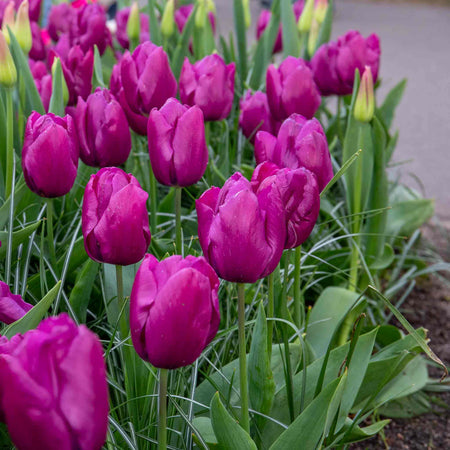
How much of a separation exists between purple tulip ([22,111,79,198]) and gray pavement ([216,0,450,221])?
111 centimetres

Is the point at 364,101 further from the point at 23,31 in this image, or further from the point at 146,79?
the point at 23,31

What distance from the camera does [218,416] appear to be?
764mm

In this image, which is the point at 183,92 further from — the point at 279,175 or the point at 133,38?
the point at 133,38

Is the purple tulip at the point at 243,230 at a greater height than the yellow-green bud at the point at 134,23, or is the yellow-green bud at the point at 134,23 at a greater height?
the purple tulip at the point at 243,230

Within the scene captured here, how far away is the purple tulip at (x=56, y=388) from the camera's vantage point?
1.56 ft

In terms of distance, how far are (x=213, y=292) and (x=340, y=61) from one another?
1.05 meters

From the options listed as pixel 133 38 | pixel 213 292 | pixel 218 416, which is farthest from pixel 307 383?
pixel 133 38

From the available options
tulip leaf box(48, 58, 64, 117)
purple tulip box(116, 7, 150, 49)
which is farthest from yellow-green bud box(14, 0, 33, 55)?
purple tulip box(116, 7, 150, 49)

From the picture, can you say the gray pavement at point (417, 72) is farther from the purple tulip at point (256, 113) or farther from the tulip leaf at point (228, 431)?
the tulip leaf at point (228, 431)

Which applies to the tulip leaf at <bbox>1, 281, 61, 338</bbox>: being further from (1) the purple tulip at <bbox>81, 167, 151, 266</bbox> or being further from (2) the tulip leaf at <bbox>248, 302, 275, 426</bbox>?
(2) the tulip leaf at <bbox>248, 302, 275, 426</bbox>

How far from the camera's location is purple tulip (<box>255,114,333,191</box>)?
912 millimetres

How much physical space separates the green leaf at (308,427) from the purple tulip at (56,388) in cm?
33

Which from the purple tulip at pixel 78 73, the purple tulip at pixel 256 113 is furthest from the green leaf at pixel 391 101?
the purple tulip at pixel 78 73

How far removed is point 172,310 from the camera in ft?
1.96
